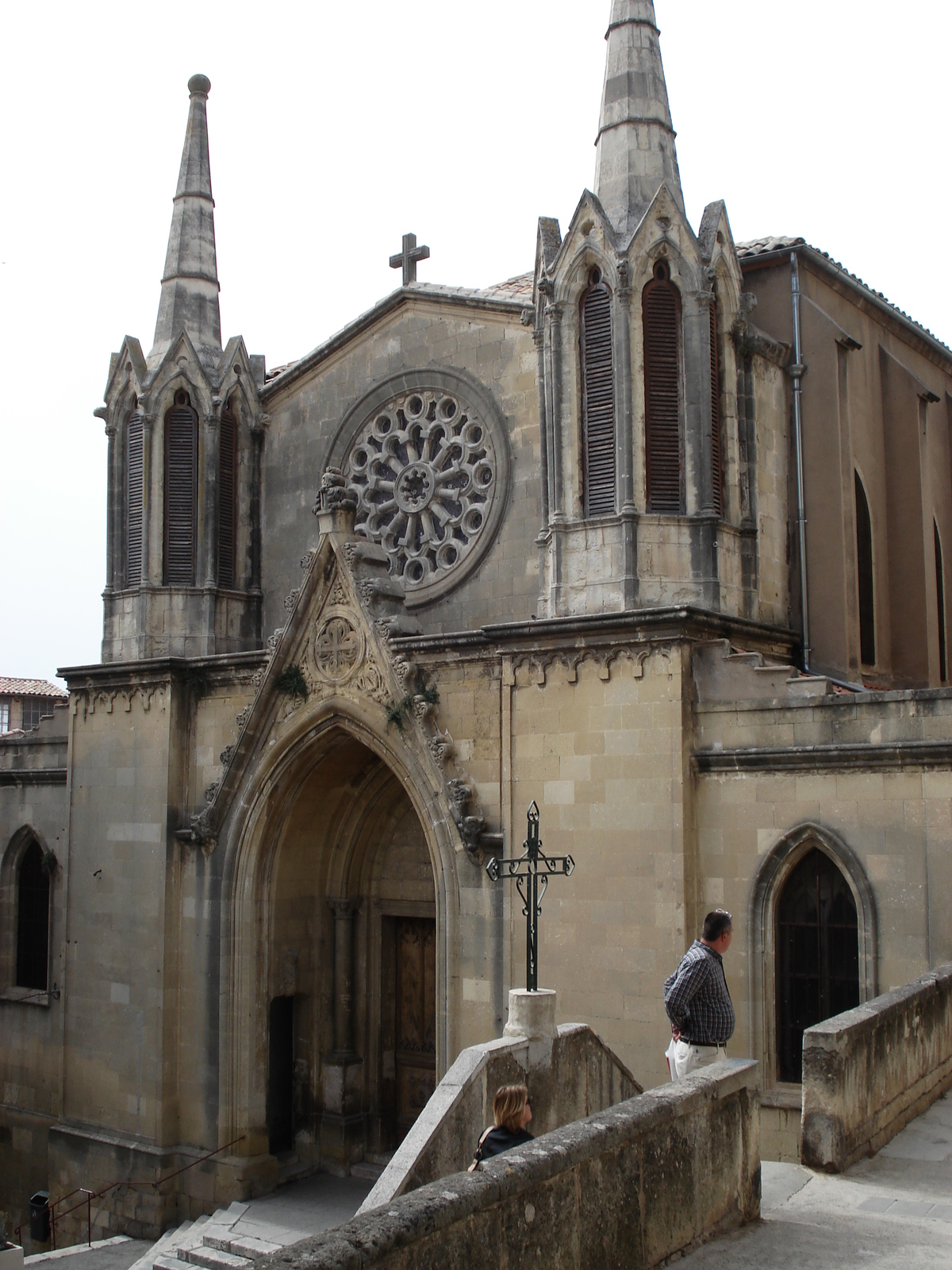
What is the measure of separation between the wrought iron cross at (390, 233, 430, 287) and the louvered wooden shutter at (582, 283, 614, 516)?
406cm

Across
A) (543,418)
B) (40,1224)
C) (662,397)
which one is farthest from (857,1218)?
(40,1224)

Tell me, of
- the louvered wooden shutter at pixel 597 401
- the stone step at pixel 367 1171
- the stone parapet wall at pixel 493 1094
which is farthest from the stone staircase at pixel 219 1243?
the louvered wooden shutter at pixel 597 401

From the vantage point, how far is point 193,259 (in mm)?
18594

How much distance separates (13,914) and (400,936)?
6822mm

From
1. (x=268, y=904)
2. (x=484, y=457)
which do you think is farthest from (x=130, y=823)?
(x=484, y=457)

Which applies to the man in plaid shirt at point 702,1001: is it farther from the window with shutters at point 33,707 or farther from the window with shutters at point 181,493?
the window with shutters at point 33,707

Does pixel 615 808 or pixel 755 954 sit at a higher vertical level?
pixel 615 808

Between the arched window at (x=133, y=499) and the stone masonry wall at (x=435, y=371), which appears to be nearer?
the stone masonry wall at (x=435, y=371)

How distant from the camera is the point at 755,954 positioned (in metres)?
12.4

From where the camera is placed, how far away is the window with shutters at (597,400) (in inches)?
555

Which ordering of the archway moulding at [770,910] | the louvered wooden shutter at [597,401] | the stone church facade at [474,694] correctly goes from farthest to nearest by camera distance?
the louvered wooden shutter at [597,401] < the stone church facade at [474,694] < the archway moulding at [770,910]

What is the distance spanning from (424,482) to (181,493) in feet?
11.7

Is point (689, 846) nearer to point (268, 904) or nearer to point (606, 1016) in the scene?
point (606, 1016)

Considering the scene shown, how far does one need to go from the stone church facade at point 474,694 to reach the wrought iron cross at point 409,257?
1.80 ft
